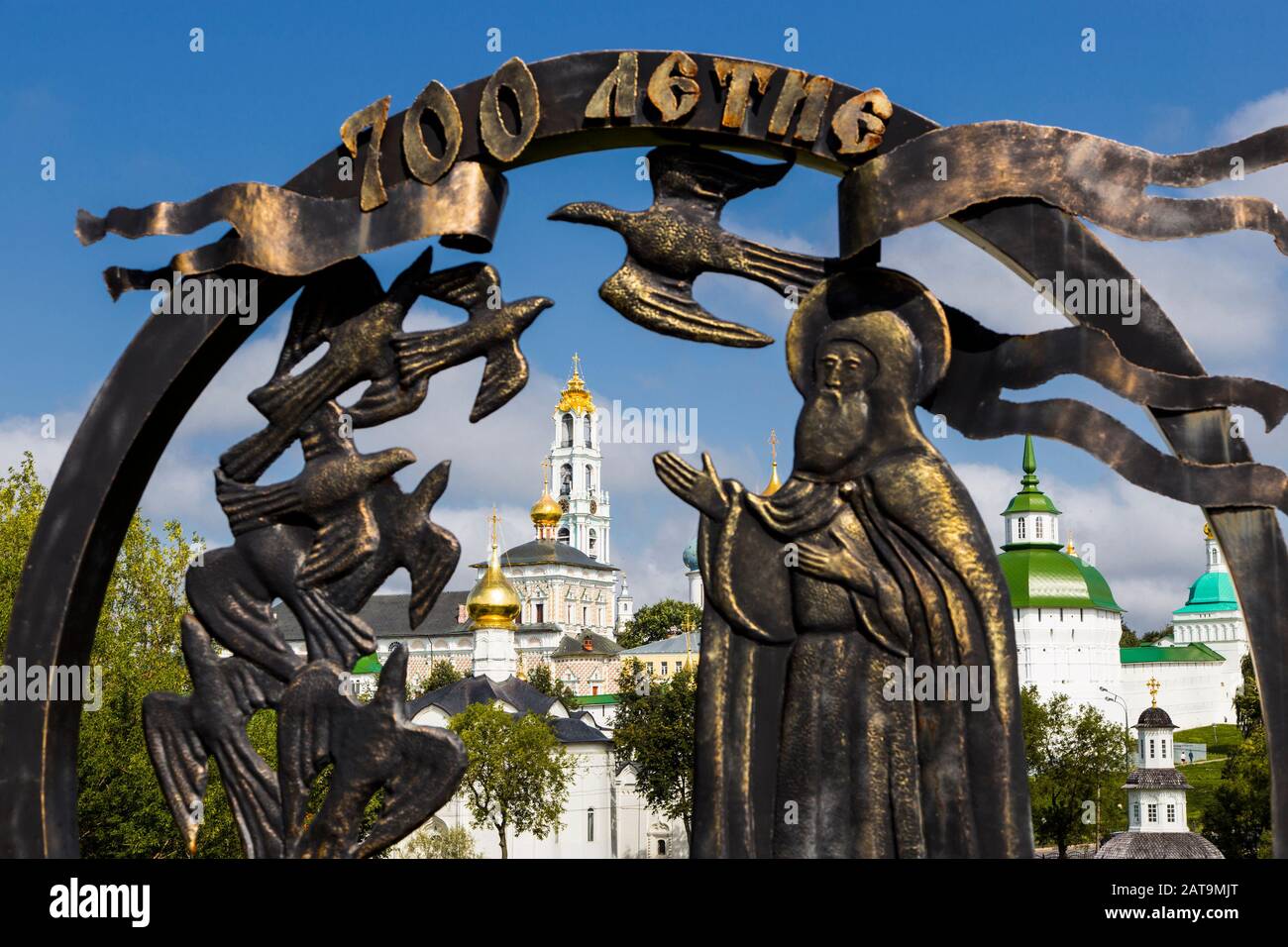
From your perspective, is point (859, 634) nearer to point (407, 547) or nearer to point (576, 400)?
point (407, 547)

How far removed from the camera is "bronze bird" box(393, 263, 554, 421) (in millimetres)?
6207

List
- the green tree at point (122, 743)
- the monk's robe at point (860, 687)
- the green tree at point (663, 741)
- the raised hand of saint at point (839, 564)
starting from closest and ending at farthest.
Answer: the monk's robe at point (860, 687) → the raised hand of saint at point (839, 564) → the green tree at point (122, 743) → the green tree at point (663, 741)

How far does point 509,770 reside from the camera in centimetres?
4256

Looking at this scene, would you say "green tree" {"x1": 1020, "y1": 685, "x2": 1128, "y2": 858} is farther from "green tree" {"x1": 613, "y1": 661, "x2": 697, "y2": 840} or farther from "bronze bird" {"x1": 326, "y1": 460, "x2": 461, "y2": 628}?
"bronze bird" {"x1": 326, "y1": 460, "x2": 461, "y2": 628}

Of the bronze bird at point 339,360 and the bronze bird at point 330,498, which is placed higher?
the bronze bird at point 339,360

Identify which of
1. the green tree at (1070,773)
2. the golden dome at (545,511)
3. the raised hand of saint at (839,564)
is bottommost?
the green tree at (1070,773)

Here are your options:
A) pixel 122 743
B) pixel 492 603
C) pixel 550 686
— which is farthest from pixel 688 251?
pixel 550 686

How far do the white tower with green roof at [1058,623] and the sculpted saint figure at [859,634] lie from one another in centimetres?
6245

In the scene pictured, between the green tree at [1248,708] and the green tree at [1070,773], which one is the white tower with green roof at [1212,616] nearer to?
the green tree at [1248,708]

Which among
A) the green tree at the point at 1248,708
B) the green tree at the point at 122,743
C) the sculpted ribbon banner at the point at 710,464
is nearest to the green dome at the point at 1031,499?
the green tree at the point at 1248,708

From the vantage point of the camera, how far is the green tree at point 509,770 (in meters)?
42.3
